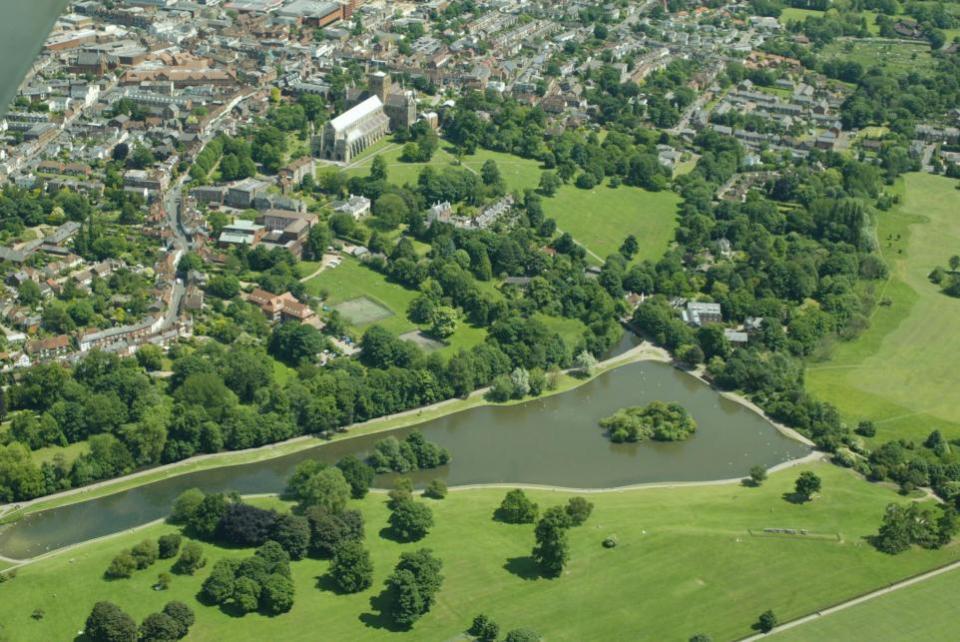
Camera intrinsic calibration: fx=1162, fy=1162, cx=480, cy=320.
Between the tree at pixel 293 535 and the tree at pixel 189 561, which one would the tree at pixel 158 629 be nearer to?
the tree at pixel 189 561

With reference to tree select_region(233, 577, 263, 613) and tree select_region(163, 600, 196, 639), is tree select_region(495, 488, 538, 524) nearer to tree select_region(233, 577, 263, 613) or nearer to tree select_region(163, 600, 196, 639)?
tree select_region(233, 577, 263, 613)

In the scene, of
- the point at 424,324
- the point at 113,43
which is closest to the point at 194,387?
the point at 424,324

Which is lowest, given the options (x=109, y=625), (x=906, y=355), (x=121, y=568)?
(x=906, y=355)

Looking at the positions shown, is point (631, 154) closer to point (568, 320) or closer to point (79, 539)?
point (568, 320)

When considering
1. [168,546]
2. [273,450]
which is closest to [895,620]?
[168,546]

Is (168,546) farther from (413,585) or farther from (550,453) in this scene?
(550,453)

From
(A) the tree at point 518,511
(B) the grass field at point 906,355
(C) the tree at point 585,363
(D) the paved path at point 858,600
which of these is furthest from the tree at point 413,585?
(B) the grass field at point 906,355

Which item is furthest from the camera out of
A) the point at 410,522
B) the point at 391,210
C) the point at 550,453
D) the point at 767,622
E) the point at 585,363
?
the point at 391,210
